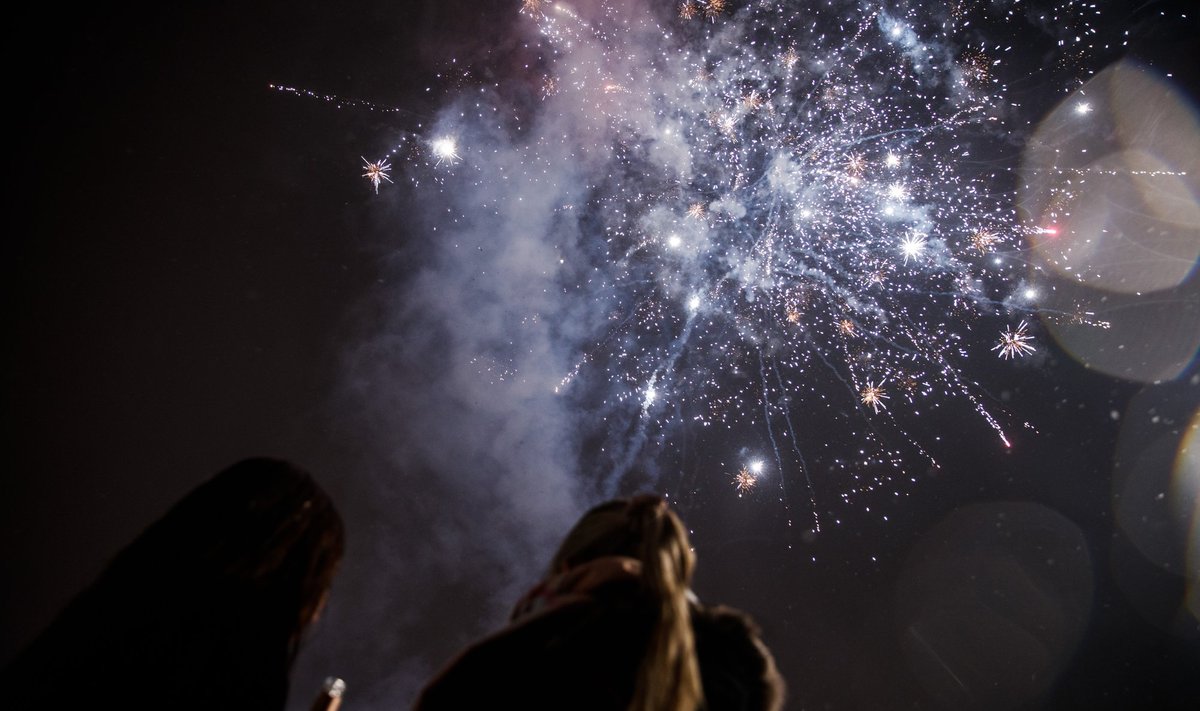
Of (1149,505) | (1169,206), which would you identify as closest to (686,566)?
(1169,206)

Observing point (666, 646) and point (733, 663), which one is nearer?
point (666, 646)

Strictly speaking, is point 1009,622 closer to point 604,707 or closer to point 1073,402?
point 1073,402

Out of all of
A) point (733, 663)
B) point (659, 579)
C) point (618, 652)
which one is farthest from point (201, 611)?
point (733, 663)

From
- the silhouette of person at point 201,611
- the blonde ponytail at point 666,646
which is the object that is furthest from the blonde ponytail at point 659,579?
the silhouette of person at point 201,611

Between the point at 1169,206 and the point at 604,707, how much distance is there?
12.7 metres

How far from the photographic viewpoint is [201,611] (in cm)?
176

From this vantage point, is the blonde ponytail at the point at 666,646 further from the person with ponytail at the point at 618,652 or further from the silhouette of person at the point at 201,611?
the silhouette of person at the point at 201,611

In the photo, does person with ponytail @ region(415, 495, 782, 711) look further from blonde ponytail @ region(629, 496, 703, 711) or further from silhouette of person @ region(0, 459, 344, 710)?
silhouette of person @ region(0, 459, 344, 710)

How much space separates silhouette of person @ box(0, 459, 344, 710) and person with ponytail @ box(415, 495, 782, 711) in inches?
35.6

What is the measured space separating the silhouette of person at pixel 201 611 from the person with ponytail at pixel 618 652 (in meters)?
0.91

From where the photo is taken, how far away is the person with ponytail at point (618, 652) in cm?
129

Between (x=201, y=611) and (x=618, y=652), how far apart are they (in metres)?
1.51

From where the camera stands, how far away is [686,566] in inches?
62.5

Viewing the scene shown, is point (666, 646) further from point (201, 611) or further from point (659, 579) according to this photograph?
point (201, 611)
